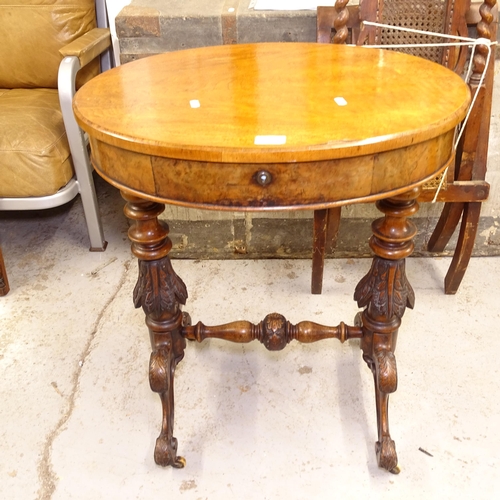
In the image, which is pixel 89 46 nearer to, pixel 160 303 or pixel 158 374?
pixel 160 303

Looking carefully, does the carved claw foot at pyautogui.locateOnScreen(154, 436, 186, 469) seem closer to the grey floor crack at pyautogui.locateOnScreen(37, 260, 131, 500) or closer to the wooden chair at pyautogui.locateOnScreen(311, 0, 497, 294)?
the grey floor crack at pyautogui.locateOnScreen(37, 260, 131, 500)

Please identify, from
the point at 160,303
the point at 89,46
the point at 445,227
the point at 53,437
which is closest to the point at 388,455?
the point at 160,303

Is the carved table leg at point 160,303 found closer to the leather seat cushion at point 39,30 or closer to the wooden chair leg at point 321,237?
the wooden chair leg at point 321,237

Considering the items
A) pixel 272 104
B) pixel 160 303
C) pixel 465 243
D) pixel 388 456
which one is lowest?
pixel 388 456

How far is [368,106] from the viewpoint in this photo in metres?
1.28

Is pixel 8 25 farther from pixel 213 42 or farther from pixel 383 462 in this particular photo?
pixel 383 462

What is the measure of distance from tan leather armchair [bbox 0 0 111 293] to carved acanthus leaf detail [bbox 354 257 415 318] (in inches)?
56.1

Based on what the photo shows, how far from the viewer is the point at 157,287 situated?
1666 millimetres

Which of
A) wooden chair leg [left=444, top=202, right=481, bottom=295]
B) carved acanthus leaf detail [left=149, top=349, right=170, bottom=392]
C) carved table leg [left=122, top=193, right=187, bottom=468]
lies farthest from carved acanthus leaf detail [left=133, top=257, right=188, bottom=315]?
wooden chair leg [left=444, top=202, right=481, bottom=295]

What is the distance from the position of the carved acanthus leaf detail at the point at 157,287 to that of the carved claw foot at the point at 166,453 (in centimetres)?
37

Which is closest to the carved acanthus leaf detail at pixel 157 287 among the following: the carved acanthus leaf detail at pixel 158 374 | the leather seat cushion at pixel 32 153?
the carved acanthus leaf detail at pixel 158 374

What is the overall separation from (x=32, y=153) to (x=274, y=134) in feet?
4.99

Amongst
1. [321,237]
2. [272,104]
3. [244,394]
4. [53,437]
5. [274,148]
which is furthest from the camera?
[321,237]

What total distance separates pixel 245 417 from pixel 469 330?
93 centimetres
